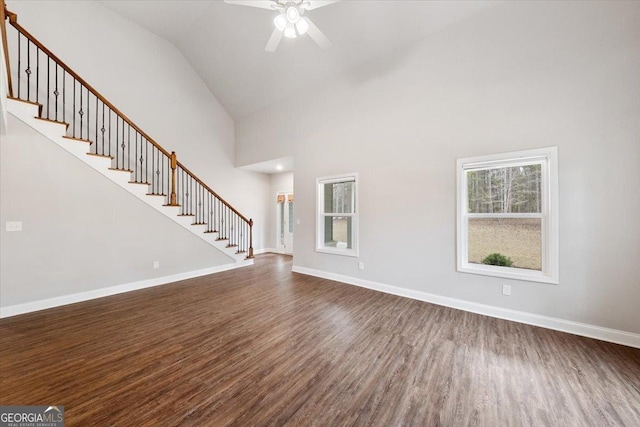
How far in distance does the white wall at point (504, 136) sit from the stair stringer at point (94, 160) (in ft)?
10.3

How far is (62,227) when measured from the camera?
3484mm

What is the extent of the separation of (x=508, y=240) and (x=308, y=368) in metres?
3.08

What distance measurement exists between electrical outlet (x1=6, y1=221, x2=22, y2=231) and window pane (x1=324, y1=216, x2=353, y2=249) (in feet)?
15.4

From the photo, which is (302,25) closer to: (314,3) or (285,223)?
(314,3)

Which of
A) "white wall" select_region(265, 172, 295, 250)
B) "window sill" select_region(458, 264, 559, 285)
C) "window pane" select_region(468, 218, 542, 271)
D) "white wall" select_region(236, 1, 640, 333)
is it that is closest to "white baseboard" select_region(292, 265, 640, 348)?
"white wall" select_region(236, 1, 640, 333)

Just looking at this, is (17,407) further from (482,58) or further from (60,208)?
(482,58)

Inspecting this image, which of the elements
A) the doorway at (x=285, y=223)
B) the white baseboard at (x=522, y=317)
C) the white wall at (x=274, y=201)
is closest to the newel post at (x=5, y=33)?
the white wall at (x=274, y=201)

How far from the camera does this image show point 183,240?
4875 mm

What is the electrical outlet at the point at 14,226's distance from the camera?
3.09 metres

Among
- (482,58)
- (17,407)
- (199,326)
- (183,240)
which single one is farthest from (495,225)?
(183,240)

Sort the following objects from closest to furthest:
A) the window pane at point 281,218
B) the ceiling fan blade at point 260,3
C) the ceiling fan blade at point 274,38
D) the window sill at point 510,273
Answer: the ceiling fan blade at point 260,3 < the window sill at point 510,273 < the ceiling fan blade at point 274,38 < the window pane at point 281,218

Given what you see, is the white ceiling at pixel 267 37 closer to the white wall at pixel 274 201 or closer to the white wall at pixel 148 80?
the white wall at pixel 148 80

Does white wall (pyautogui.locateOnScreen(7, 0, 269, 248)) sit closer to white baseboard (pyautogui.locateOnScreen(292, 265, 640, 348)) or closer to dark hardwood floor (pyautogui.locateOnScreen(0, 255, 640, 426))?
dark hardwood floor (pyautogui.locateOnScreen(0, 255, 640, 426))

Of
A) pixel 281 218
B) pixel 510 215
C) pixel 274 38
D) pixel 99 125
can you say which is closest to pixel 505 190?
pixel 510 215
